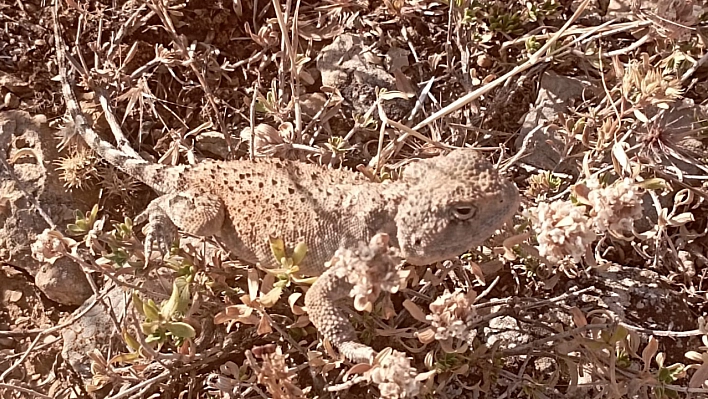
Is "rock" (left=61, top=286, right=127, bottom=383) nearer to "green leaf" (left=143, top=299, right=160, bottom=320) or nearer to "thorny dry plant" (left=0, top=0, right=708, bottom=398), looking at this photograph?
"thorny dry plant" (left=0, top=0, right=708, bottom=398)

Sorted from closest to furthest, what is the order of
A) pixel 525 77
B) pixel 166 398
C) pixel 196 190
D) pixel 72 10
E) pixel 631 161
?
pixel 631 161, pixel 196 190, pixel 166 398, pixel 525 77, pixel 72 10

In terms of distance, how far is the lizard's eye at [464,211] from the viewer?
2621mm

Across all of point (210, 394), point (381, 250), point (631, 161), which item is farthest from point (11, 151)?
point (631, 161)

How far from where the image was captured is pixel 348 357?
269 cm

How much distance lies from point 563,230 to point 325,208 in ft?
3.48

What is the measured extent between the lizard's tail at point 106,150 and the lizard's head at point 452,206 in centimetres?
118

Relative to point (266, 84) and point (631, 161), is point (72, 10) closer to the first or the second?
point (266, 84)

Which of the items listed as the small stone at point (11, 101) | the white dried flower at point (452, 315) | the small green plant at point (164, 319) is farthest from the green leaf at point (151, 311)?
the small stone at point (11, 101)

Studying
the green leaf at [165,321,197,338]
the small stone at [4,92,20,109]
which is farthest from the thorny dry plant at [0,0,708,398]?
the small stone at [4,92,20,109]

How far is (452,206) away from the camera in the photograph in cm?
264

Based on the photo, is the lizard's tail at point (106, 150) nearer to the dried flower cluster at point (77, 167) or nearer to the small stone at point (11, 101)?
the dried flower cluster at point (77, 167)

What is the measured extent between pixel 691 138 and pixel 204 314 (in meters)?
2.53

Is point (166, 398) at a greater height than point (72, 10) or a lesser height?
lesser

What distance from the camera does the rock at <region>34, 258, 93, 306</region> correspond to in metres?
3.54
